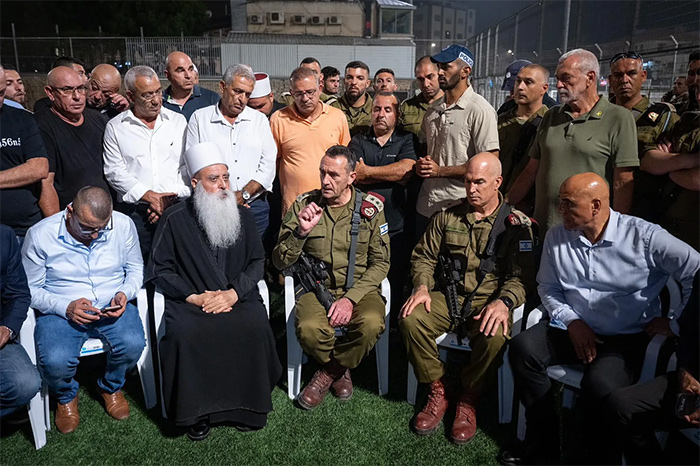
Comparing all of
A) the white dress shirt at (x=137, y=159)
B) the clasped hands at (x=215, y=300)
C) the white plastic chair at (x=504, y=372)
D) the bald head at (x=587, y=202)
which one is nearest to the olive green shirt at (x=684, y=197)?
the bald head at (x=587, y=202)

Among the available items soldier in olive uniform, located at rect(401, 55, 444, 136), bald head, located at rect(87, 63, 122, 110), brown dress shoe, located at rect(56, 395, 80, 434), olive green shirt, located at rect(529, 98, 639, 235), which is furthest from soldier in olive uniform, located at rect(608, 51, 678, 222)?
bald head, located at rect(87, 63, 122, 110)

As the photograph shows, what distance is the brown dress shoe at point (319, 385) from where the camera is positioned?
12.4 ft

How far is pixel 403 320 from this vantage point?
3.57 metres

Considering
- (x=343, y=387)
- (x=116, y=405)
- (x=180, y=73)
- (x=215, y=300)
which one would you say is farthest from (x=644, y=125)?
(x=116, y=405)

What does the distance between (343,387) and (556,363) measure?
4.89 ft

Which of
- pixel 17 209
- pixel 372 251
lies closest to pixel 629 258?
pixel 372 251

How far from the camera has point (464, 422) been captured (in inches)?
136

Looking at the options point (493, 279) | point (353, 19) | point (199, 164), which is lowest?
point (493, 279)

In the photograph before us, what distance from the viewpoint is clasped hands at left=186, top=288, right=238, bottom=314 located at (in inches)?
142

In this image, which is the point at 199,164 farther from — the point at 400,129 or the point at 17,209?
the point at 400,129

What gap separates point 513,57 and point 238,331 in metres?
13.5

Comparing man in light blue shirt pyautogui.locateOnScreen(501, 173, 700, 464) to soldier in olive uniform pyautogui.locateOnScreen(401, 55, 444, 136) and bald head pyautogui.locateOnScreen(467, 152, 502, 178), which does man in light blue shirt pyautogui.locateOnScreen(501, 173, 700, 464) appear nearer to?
bald head pyautogui.locateOnScreen(467, 152, 502, 178)

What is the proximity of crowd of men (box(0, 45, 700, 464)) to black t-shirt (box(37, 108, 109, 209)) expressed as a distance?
15mm

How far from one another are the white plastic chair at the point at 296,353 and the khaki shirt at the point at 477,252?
0.48m
